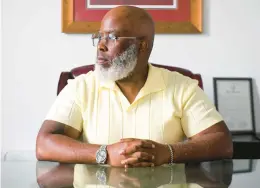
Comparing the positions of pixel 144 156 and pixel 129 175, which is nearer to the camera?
pixel 129 175

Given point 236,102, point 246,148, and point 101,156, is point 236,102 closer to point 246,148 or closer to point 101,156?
point 246,148

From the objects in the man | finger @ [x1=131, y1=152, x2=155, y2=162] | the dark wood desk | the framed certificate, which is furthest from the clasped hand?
the framed certificate

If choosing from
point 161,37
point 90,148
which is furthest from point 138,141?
point 161,37

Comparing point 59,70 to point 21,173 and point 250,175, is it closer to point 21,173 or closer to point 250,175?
point 21,173

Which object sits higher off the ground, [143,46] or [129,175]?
[143,46]

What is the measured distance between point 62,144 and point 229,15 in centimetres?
148

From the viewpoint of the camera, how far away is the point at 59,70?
2.46 m

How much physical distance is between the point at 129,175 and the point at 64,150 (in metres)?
0.34

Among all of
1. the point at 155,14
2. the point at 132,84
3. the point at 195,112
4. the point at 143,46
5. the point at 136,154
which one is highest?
the point at 155,14

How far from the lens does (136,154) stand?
135 centimetres

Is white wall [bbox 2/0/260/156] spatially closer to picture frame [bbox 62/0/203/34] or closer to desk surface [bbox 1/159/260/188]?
picture frame [bbox 62/0/203/34]

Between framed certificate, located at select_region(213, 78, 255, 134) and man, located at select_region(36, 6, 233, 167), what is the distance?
73 centimetres

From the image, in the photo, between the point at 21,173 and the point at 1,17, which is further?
the point at 1,17

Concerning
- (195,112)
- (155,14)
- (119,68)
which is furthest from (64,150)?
(155,14)
